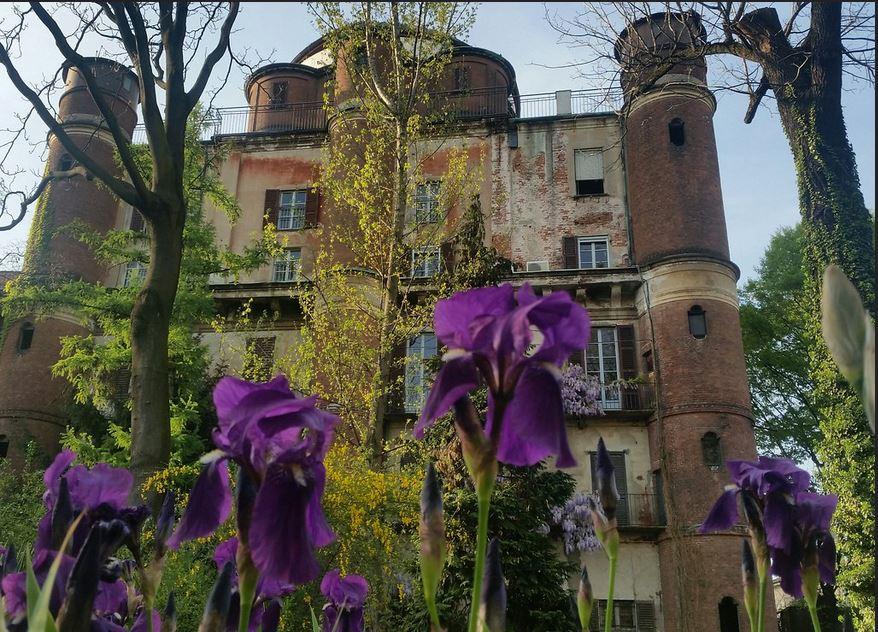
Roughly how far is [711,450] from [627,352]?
3823 millimetres

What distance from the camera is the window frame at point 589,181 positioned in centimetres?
2445

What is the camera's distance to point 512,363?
4.12 feet

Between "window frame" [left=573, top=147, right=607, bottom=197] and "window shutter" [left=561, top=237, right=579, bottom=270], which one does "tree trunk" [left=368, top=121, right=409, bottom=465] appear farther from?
"window frame" [left=573, top=147, right=607, bottom=197]

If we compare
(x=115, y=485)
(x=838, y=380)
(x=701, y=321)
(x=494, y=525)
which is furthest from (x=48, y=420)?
(x=115, y=485)

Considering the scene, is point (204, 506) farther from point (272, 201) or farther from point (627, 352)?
point (272, 201)

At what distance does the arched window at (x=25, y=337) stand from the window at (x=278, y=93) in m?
12.6

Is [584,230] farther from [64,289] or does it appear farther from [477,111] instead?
[64,289]

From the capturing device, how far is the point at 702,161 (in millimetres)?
22812

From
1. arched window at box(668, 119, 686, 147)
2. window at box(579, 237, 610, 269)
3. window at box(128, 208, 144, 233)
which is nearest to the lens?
arched window at box(668, 119, 686, 147)

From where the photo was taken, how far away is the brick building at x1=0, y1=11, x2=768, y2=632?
19.4 m

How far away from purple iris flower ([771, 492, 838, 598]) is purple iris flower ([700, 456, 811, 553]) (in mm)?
22

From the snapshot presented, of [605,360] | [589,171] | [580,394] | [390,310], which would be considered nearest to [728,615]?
[580,394]

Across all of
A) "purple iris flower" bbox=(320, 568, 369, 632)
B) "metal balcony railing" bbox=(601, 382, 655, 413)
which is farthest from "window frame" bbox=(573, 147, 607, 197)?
"purple iris flower" bbox=(320, 568, 369, 632)

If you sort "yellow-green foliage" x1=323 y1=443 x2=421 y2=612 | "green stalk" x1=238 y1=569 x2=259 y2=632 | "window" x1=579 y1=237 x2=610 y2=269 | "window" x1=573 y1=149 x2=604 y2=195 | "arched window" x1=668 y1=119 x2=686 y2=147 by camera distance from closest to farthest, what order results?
"green stalk" x1=238 y1=569 x2=259 y2=632, "yellow-green foliage" x1=323 y1=443 x2=421 y2=612, "arched window" x1=668 y1=119 x2=686 y2=147, "window" x1=579 y1=237 x2=610 y2=269, "window" x1=573 y1=149 x2=604 y2=195
